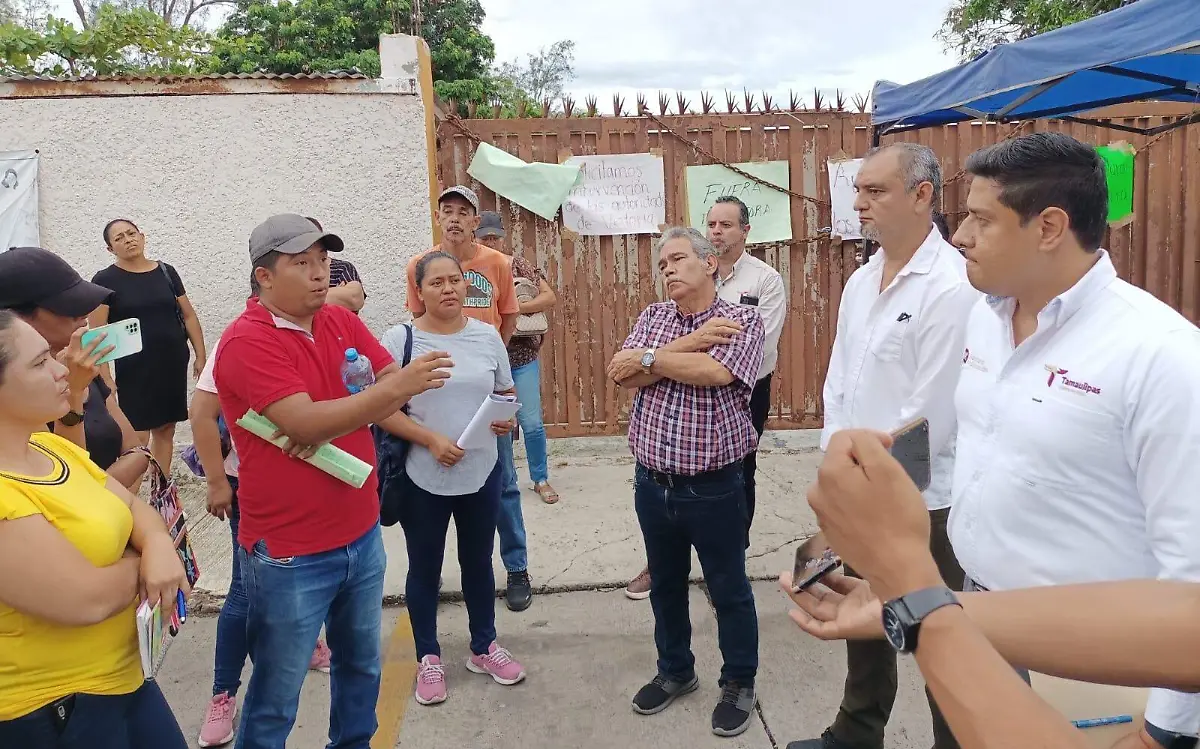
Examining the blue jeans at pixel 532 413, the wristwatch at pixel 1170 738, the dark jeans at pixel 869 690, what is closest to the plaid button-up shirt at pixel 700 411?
the dark jeans at pixel 869 690

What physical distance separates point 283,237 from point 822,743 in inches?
97.7

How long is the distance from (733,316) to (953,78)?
259 cm

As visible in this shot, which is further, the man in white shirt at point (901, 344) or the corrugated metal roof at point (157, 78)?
the corrugated metal roof at point (157, 78)

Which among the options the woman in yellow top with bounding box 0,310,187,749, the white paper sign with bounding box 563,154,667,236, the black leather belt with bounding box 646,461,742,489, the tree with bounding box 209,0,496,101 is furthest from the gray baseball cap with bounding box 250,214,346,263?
the tree with bounding box 209,0,496,101

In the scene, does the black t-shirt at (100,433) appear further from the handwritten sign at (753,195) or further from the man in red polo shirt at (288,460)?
the handwritten sign at (753,195)

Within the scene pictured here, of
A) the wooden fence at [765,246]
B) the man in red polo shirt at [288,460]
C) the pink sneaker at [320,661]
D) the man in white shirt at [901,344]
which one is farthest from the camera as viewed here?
the wooden fence at [765,246]

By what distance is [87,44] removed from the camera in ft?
21.1

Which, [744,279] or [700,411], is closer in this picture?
[700,411]

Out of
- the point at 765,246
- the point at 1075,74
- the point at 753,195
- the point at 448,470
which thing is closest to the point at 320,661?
the point at 448,470

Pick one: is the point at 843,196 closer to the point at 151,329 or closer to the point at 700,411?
the point at 700,411

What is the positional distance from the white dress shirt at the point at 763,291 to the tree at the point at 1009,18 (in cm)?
522

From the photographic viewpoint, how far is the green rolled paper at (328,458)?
2229 mm

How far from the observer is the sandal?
512 centimetres

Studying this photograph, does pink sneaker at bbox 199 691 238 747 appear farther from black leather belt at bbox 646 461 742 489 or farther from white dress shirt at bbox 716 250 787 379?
white dress shirt at bbox 716 250 787 379
